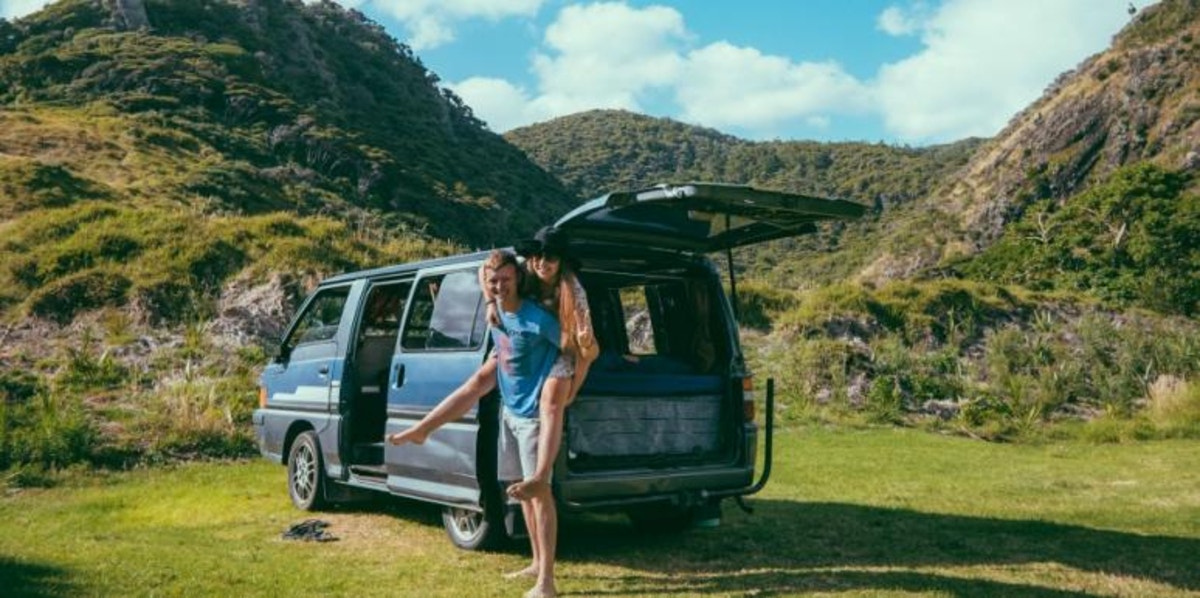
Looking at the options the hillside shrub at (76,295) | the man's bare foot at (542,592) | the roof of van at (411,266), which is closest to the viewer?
the man's bare foot at (542,592)

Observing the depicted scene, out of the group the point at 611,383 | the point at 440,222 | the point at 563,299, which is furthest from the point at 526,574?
the point at 440,222

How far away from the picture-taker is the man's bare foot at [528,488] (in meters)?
5.17

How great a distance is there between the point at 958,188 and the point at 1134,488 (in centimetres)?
8223

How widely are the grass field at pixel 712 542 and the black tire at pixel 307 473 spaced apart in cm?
15

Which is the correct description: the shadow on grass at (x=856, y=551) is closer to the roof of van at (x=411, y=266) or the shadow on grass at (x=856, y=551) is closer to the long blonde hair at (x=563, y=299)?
the long blonde hair at (x=563, y=299)

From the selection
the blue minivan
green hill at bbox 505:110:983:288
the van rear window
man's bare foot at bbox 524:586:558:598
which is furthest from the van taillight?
green hill at bbox 505:110:983:288

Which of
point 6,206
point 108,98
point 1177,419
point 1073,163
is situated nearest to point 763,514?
point 1177,419

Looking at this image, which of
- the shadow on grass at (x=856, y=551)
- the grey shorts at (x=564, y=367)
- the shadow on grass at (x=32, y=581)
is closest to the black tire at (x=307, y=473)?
the shadow on grass at (x=856, y=551)

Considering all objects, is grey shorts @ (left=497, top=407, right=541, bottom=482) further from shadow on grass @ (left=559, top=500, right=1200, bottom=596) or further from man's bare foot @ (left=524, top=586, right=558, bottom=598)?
shadow on grass @ (left=559, top=500, right=1200, bottom=596)

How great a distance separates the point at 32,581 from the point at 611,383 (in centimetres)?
363

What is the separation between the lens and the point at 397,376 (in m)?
7.02

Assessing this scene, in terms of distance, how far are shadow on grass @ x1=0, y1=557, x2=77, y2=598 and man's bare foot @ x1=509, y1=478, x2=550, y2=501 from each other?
2.53m

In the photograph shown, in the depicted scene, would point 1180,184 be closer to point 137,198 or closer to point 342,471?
point 137,198

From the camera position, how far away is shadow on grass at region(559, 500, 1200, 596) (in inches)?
223
